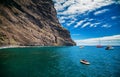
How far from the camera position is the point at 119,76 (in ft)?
150

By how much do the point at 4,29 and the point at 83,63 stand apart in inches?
6029

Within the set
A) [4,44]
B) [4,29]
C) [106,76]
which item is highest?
[4,29]

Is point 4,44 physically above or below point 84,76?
above

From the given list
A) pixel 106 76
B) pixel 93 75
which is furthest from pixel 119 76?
pixel 93 75

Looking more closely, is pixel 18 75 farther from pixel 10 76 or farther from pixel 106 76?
pixel 106 76

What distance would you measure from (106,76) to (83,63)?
84.3ft

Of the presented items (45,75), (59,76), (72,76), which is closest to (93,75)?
(72,76)

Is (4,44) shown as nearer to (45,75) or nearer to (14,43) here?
(14,43)

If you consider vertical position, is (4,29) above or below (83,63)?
above

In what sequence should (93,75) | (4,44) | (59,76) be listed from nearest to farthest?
1. (59,76)
2. (93,75)
3. (4,44)

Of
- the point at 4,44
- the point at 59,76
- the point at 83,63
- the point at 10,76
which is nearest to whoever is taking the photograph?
the point at 10,76

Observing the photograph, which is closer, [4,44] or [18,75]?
[18,75]

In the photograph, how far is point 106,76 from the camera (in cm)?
4675

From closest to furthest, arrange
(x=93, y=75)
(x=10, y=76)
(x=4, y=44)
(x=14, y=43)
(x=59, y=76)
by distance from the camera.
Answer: (x=10, y=76)
(x=59, y=76)
(x=93, y=75)
(x=4, y=44)
(x=14, y=43)
